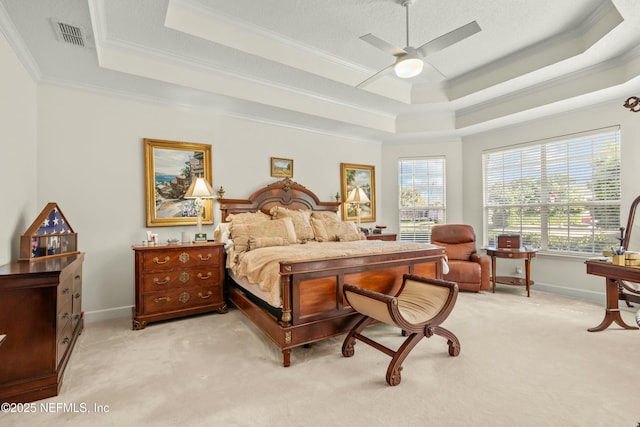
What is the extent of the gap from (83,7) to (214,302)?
3.12m

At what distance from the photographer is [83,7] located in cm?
232

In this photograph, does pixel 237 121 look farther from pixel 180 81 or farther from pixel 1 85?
pixel 1 85

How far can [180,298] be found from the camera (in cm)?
362

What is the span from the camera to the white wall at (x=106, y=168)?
3.47 metres

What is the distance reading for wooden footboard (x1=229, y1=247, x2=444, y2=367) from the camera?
2.55 m

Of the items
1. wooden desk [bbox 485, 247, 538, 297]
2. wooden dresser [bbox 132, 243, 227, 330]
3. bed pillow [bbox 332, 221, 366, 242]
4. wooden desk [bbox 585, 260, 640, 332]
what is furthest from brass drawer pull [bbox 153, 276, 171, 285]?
wooden desk [bbox 485, 247, 538, 297]

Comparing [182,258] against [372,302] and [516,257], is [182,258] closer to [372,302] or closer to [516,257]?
[372,302]

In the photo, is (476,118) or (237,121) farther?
(476,118)

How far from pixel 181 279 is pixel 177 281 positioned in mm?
47

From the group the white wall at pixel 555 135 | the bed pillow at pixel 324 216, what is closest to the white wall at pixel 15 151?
the bed pillow at pixel 324 216

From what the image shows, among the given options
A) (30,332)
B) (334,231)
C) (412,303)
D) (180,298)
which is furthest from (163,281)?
(412,303)

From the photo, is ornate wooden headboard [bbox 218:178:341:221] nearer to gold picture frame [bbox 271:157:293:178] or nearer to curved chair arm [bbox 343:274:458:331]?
gold picture frame [bbox 271:157:293:178]

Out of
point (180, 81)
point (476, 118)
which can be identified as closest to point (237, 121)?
point (180, 81)

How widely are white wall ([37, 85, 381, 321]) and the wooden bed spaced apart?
1608 millimetres
